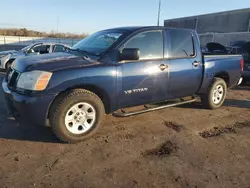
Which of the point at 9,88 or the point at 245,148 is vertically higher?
the point at 9,88

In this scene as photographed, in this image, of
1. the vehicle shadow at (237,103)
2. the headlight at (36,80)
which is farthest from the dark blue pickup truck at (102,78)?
the vehicle shadow at (237,103)

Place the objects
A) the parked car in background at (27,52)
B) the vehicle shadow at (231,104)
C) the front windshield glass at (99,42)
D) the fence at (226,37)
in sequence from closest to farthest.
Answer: the front windshield glass at (99,42) < the vehicle shadow at (231,104) < the parked car in background at (27,52) < the fence at (226,37)

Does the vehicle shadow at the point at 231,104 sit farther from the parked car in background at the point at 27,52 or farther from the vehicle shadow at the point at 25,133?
the parked car in background at the point at 27,52

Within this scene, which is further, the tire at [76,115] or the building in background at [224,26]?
the building in background at [224,26]

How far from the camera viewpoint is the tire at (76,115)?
3.59 metres

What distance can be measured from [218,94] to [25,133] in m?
4.45

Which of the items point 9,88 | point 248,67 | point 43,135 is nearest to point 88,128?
point 43,135

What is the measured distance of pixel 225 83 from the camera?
606 cm

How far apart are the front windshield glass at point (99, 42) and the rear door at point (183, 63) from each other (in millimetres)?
1097

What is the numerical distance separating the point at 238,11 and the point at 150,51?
22.6m

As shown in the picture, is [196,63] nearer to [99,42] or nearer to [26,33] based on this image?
[99,42]

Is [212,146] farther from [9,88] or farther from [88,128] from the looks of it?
[9,88]

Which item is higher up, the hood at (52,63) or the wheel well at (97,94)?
the hood at (52,63)

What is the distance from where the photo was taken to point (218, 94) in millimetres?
5965
